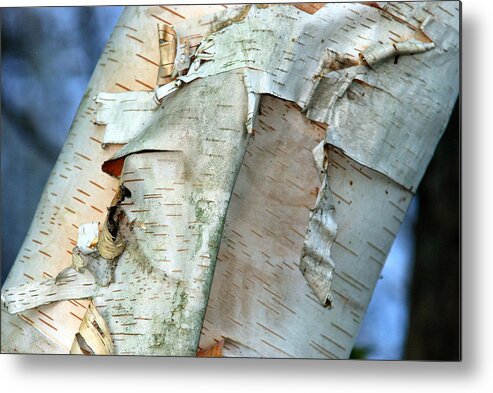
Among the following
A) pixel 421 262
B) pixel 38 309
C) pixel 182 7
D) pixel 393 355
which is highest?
pixel 182 7

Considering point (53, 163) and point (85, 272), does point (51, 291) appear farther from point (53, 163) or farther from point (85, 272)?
point (53, 163)

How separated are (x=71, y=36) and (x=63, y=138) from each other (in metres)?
0.15

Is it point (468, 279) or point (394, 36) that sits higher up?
point (394, 36)

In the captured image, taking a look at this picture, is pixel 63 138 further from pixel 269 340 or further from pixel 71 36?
pixel 269 340

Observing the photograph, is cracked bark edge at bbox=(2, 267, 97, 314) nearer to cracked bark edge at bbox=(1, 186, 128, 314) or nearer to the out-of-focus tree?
cracked bark edge at bbox=(1, 186, 128, 314)

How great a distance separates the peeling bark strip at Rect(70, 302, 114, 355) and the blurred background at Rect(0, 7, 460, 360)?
151 mm

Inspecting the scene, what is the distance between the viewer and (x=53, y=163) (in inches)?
53.6

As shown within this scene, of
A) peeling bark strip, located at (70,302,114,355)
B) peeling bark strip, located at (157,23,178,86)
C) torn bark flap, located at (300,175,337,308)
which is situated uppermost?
peeling bark strip, located at (157,23,178,86)

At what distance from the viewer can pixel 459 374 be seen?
130 cm

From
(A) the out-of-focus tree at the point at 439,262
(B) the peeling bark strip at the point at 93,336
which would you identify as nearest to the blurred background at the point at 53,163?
(A) the out-of-focus tree at the point at 439,262

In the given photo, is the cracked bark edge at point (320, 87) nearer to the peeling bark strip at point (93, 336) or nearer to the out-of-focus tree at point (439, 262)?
the out-of-focus tree at point (439, 262)

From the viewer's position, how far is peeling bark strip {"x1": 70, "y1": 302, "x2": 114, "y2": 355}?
1302mm

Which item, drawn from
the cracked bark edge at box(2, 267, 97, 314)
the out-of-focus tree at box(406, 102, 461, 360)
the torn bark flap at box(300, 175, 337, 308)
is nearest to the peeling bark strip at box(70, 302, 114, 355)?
the cracked bark edge at box(2, 267, 97, 314)

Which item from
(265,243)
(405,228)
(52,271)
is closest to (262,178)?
(265,243)
